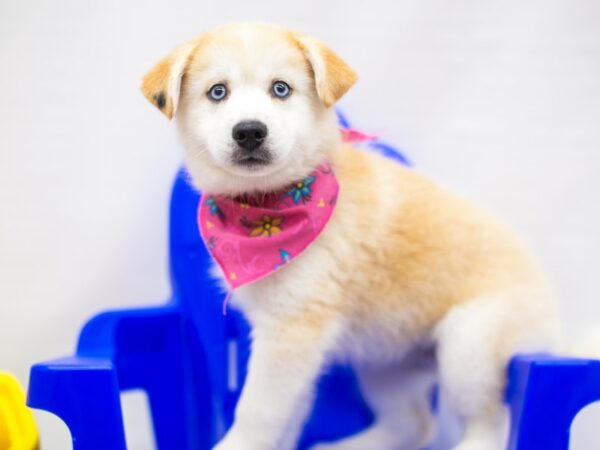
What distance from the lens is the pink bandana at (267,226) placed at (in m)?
1.91

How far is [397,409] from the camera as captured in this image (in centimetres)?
235

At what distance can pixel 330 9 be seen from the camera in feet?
8.30

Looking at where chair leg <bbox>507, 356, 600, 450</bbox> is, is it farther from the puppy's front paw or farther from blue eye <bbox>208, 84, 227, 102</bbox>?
blue eye <bbox>208, 84, 227, 102</bbox>

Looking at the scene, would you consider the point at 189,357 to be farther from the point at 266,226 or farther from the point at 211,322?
the point at 266,226

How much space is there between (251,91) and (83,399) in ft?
2.94

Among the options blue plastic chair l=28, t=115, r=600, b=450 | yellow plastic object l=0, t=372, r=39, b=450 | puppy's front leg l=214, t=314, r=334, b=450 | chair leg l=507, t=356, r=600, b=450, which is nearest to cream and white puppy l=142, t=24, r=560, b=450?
puppy's front leg l=214, t=314, r=334, b=450

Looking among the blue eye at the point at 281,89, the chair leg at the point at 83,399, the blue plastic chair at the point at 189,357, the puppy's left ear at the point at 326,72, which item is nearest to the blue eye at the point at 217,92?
the blue eye at the point at 281,89

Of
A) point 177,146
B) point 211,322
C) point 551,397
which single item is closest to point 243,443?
point 211,322

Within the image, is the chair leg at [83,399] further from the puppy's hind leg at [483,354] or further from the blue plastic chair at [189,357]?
the puppy's hind leg at [483,354]

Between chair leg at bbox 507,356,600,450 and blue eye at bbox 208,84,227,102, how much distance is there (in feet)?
3.51

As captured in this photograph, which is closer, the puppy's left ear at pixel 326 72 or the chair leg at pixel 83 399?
the chair leg at pixel 83 399

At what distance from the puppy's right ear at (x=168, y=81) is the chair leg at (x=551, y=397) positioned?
45.8 inches

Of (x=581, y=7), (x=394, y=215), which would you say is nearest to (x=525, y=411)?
(x=394, y=215)

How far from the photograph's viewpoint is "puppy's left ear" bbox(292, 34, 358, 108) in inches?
71.5
